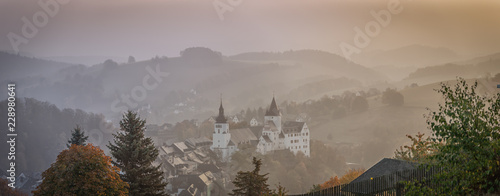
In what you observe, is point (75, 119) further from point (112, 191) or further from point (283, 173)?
point (112, 191)

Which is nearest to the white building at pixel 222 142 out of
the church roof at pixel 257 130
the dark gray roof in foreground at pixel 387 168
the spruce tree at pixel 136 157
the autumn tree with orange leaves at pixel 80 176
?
the church roof at pixel 257 130

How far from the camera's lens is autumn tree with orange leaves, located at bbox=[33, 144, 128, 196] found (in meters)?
20.0

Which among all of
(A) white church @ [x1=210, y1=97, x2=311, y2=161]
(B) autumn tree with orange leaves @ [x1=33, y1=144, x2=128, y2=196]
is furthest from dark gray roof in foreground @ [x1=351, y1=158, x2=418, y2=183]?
(A) white church @ [x1=210, y1=97, x2=311, y2=161]

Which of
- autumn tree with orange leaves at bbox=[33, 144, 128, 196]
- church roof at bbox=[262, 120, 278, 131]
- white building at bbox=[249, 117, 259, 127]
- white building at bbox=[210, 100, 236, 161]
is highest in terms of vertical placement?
white building at bbox=[249, 117, 259, 127]

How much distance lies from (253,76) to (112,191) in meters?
112

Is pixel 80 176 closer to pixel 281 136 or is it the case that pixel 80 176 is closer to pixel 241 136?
pixel 241 136

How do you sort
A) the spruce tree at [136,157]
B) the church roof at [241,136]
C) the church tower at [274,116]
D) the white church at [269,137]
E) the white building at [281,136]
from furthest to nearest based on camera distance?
the church tower at [274,116] → the church roof at [241,136] → the white building at [281,136] → the white church at [269,137] → the spruce tree at [136,157]

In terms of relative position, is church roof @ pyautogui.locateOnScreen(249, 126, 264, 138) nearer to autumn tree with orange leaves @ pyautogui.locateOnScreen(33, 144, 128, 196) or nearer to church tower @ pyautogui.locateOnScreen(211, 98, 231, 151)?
church tower @ pyautogui.locateOnScreen(211, 98, 231, 151)

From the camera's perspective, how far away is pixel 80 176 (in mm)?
20281

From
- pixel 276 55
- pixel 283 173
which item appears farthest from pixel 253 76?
pixel 283 173

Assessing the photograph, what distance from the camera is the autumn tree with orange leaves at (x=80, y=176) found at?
65.7 feet

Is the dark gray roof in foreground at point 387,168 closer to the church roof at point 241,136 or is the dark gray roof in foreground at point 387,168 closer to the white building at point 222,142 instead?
the white building at point 222,142

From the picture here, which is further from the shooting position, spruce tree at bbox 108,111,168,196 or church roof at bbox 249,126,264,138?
church roof at bbox 249,126,264,138

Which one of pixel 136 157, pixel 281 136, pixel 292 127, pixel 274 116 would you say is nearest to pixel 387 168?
pixel 136 157
